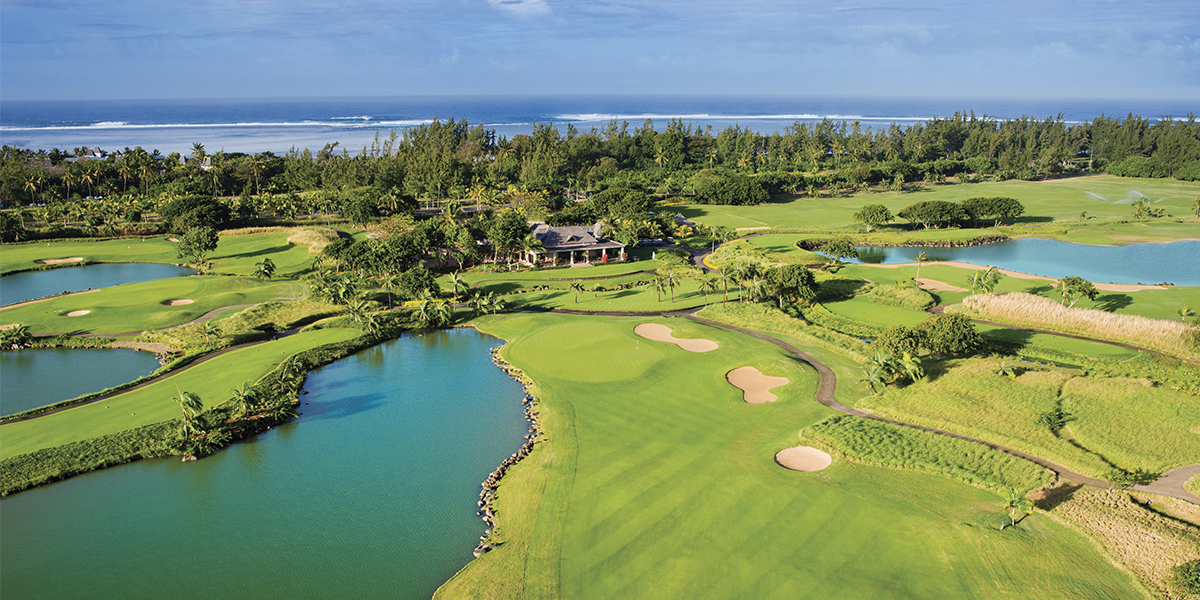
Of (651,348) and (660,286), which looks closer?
(651,348)

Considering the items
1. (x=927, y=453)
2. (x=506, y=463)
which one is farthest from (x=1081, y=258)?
(x=506, y=463)

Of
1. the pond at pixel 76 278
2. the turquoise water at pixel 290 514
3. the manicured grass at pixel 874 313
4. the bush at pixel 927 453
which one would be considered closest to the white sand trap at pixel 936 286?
the manicured grass at pixel 874 313

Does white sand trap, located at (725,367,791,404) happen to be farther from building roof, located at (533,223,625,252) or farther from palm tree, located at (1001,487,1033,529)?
building roof, located at (533,223,625,252)

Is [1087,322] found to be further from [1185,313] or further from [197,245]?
[197,245]

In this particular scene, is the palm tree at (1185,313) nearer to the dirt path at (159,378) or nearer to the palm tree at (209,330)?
the dirt path at (159,378)

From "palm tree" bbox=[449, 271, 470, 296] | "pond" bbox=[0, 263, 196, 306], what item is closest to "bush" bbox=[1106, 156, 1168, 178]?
"palm tree" bbox=[449, 271, 470, 296]

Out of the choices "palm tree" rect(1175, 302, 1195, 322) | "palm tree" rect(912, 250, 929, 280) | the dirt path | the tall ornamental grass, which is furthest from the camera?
"palm tree" rect(912, 250, 929, 280)
